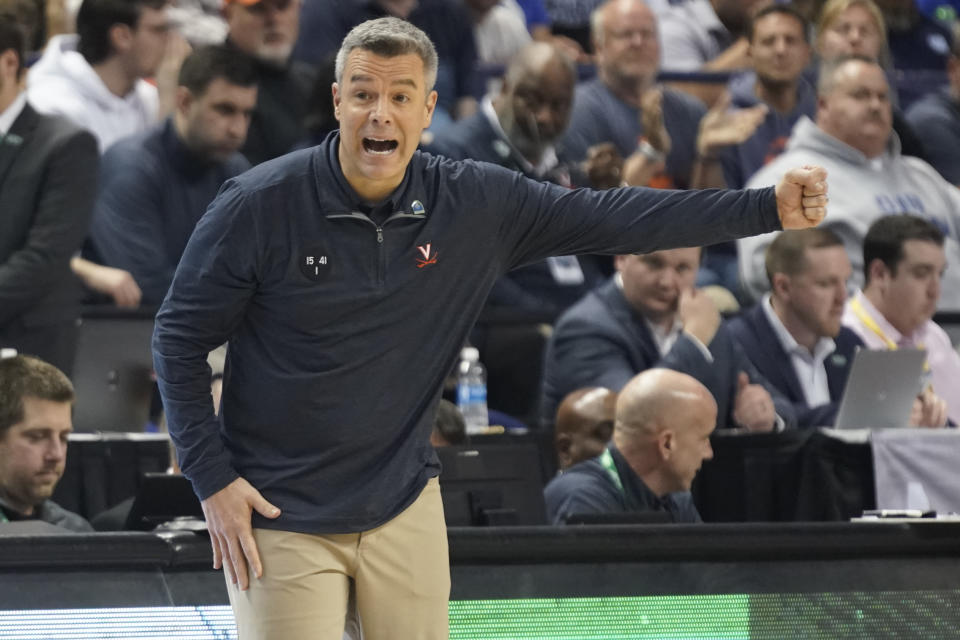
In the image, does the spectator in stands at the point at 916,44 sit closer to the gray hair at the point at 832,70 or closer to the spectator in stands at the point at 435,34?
the gray hair at the point at 832,70

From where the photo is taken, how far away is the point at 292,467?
2.76 m

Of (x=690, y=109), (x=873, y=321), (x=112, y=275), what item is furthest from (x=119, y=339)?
(x=690, y=109)

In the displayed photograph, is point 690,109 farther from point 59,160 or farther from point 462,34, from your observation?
point 59,160

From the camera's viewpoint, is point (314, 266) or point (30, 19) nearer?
point (314, 266)

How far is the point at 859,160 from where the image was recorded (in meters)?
7.10

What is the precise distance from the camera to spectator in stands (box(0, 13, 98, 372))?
554 cm

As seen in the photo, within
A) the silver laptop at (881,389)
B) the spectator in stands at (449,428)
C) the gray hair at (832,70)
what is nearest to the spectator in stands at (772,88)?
the gray hair at (832,70)

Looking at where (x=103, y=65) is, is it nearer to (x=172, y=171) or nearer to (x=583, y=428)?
(x=172, y=171)

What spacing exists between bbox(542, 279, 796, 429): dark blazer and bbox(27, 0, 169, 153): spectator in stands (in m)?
2.19

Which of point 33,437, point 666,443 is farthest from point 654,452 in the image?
point 33,437

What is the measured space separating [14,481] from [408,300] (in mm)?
2357

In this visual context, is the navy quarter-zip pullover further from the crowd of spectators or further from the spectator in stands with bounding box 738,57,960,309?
the spectator in stands with bounding box 738,57,960,309

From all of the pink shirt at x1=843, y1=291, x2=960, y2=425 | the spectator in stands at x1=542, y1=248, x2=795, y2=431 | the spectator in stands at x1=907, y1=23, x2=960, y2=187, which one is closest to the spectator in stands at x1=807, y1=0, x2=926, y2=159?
the spectator in stands at x1=907, y1=23, x2=960, y2=187

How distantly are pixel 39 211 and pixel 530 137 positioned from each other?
2179 millimetres
